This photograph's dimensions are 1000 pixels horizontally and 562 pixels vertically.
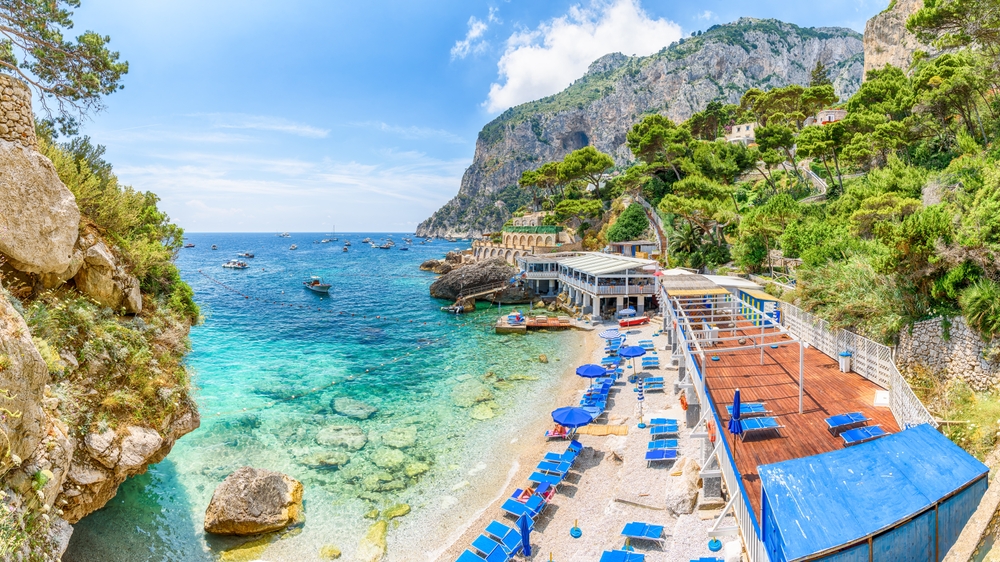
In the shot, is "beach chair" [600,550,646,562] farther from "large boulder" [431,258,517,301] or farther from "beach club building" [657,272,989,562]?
"large boulder" [431,258,517,301]

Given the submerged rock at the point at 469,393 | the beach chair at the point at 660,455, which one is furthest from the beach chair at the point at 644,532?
the submerged rock at the point at 469,393

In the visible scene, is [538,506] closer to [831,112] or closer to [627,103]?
[831,112]

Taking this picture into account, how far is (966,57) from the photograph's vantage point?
24.6 meters

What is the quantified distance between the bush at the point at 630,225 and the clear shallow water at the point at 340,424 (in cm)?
1930

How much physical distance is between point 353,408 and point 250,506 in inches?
344

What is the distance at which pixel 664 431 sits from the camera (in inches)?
621

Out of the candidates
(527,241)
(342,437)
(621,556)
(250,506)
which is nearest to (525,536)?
(621,556)

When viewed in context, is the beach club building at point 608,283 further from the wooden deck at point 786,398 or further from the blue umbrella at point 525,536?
the blue umbrella at point 525,536

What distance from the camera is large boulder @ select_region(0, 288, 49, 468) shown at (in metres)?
5.32

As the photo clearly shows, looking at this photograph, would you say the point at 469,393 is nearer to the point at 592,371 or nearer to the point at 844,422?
the point at 592,371

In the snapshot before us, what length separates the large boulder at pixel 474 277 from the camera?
1850 inches

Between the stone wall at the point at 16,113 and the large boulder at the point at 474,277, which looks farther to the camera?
the large boulder at the point at 474,277

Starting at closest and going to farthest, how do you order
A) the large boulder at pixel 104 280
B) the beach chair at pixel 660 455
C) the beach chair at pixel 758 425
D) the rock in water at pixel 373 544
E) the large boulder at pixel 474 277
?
1. the large boulder at pixel 104 280
2. the beach chair at pixel 758 425
3. the rock in water at pixel 373 544
4. the beach chair at pixel 660 455
5. the large boulder at pixel 474 277

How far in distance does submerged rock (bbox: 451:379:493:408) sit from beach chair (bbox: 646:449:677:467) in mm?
8827
